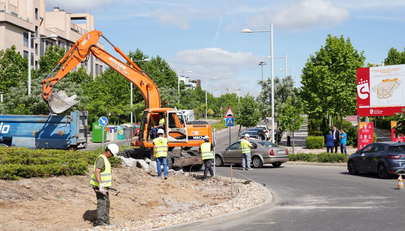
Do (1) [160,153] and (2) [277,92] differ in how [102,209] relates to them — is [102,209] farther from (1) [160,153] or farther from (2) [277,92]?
(2) [277,92]

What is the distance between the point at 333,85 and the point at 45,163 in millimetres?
33314

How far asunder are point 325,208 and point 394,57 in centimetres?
5998

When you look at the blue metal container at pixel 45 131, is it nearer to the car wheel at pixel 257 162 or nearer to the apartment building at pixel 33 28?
the car wheel at pixel 257 162

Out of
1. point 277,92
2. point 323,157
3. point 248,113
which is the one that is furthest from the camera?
point 248,113

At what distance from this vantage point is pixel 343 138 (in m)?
30.7

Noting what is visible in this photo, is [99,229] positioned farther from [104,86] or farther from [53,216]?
[104,86]

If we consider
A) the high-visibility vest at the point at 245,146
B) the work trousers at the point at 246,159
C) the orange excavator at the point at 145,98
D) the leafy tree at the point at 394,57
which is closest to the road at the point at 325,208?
the high-visibility vest at the point at 245,146

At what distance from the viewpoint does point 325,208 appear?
502 inches

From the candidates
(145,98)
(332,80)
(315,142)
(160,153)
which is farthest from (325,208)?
(332,80)

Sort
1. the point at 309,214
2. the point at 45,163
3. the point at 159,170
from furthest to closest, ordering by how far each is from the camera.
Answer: the point at 159,170, the point at 45,163, the point at 309,214

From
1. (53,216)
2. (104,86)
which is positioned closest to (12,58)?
(104,86)

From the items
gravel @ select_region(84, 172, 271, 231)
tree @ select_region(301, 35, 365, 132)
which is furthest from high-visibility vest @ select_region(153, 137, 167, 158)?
tree @ select_region(301, 35, 365, 132)

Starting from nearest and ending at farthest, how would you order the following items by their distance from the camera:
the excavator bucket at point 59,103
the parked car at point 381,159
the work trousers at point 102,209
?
the work trousers at point 102,209, the parked car at point 381,159, the excavator bucket at point 59,103

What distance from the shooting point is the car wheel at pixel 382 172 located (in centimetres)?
1966
